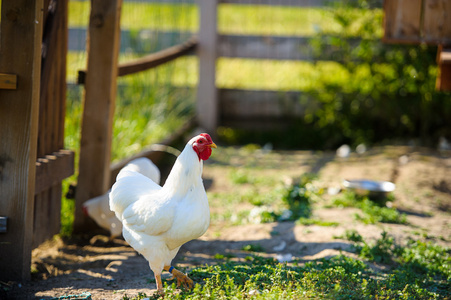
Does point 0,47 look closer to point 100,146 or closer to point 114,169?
point 100,146

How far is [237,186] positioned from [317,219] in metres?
1.58

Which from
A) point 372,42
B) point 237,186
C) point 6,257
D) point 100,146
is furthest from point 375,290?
point 372,42

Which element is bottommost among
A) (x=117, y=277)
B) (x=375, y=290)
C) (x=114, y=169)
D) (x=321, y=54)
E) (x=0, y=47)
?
(x=117, y=277)

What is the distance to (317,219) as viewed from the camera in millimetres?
4543

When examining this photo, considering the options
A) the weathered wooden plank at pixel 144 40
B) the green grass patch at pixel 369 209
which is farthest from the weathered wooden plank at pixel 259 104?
the green grass patch at pixel 369 209

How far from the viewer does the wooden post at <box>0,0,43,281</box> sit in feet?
10.4

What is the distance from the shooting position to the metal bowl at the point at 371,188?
4945 mm

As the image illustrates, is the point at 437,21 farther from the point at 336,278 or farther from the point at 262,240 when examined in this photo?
the point at 336,278

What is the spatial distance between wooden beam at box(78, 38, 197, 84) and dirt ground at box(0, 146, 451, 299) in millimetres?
1483

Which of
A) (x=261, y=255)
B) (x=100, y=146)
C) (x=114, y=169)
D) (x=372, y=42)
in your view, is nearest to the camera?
(x=261, y=255)

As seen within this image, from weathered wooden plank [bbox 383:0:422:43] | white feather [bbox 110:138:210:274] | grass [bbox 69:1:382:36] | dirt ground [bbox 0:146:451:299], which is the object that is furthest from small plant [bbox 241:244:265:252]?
grass [bbox 69:1:382:36]

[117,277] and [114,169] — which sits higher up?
[114,169]

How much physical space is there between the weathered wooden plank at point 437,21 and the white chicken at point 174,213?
2.64 m

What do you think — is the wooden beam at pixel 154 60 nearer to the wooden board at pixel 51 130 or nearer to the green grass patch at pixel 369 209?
the wooden board at pixel 51 130
